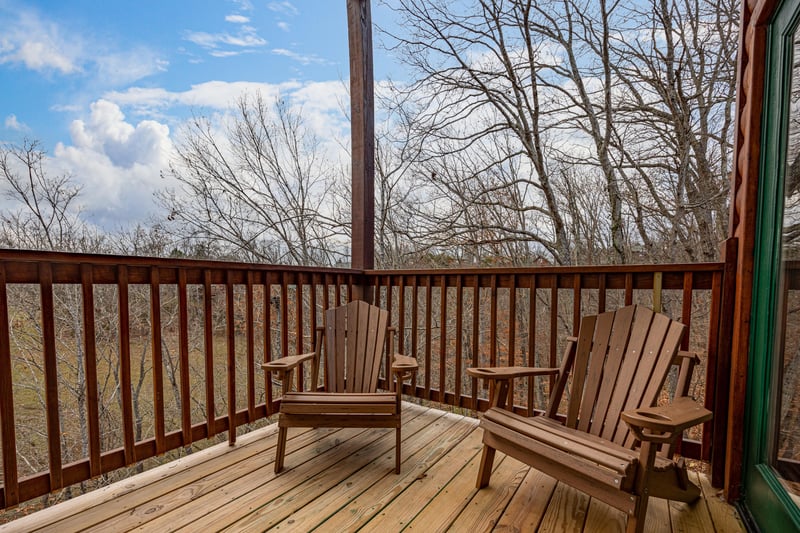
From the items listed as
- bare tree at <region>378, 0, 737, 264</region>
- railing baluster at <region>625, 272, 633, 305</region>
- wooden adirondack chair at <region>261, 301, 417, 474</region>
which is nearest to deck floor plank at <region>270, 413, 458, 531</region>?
wooden adirondack chair at <region>261, 301, 417, 474</region>

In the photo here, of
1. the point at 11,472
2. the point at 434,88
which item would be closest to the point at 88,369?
the point at 11,472

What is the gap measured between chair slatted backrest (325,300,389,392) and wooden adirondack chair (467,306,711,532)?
2.57 ft

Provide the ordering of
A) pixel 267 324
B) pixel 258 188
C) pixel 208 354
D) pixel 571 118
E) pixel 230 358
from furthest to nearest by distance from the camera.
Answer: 1. pixel 258 188
2. pixel 571 118
3. pixel 267 324
4. pixel 230 358
5. pixel 208 354

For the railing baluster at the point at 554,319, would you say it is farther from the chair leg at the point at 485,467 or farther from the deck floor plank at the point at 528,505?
the chair leg at the point at 485,467

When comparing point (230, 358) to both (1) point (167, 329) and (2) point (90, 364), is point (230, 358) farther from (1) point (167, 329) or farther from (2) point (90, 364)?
(1) point (167, 329)

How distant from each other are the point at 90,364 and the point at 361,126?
98.3 inches

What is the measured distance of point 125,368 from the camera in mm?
1834

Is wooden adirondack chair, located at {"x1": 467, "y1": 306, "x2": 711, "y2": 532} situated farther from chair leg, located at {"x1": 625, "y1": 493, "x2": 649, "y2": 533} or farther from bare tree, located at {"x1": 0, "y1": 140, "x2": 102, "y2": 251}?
bare tree, located at {"x1": 0, "y1": 140, "x2": 102, "y2": 251}


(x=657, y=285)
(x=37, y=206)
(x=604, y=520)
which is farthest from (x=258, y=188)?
(x=604, y=520)

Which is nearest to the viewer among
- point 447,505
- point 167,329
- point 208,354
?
point 447,505

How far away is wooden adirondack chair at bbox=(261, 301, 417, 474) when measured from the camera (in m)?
2.00

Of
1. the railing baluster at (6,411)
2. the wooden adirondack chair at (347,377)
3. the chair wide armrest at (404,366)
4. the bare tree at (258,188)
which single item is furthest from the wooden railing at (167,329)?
the bare tree at (258,188)

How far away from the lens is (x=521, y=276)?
2.57 meters

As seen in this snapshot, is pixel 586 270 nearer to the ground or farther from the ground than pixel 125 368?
farther from the ground
